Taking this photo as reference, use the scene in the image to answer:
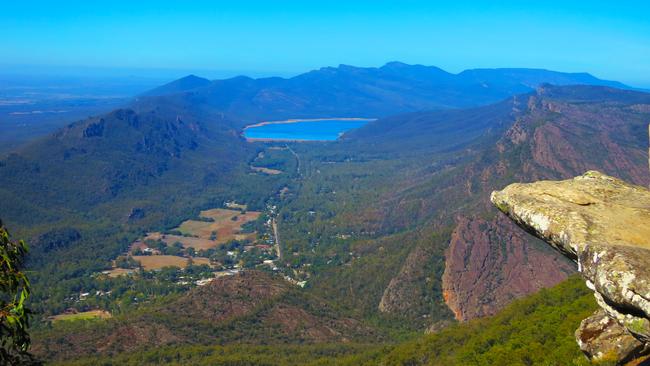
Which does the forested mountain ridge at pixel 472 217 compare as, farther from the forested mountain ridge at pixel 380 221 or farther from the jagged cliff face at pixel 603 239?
the jagged cliff face at pixel 603 239

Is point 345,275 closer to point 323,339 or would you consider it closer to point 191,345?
point 323,339

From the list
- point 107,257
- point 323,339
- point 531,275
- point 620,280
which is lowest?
point 107,257

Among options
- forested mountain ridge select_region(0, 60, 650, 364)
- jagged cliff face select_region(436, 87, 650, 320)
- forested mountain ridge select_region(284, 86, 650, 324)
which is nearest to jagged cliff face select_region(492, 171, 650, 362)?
forested mountain ridge select_region(0, 60, 650, 364)

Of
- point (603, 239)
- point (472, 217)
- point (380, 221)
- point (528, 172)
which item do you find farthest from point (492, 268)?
point (603, 239)

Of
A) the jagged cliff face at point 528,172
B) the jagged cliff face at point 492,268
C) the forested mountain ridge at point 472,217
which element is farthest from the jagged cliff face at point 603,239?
the jagged cliff face at point 492,268

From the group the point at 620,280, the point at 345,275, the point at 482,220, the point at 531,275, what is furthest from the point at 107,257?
the point at 620,280

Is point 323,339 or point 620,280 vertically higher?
point 620,280

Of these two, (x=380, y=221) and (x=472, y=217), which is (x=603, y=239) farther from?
(x=380, y=221)
